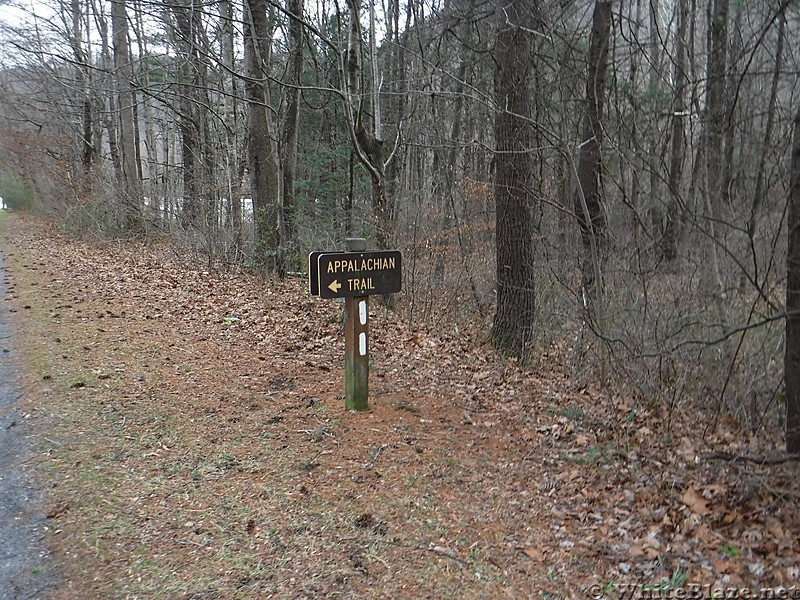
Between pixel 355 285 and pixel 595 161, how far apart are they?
628 cm

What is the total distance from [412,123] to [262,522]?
1287 centimetres

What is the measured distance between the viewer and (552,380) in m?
7.67

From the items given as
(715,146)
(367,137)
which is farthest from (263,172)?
(715,146)

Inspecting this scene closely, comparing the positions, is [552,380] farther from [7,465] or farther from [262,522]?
[7,465]

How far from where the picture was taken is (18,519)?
3609 millimetres

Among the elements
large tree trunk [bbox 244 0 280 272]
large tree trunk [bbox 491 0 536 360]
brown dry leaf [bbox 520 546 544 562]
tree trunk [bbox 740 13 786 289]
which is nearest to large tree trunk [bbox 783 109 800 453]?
tree trunk [bbox 740 13 786 289]

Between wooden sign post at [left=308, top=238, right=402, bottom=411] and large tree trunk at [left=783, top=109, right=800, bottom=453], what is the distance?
302cm

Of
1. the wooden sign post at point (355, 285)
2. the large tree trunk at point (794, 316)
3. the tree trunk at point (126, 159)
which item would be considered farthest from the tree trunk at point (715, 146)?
the tree trunk at point (126, 159)

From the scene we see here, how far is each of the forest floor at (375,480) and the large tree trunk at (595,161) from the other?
61.5 inches

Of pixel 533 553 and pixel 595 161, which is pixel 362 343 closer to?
pixel 533 553

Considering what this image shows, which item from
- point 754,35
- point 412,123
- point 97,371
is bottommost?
point 97,371

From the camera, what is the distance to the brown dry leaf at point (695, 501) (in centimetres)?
391

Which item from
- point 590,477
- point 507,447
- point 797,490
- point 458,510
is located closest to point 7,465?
point 458,510

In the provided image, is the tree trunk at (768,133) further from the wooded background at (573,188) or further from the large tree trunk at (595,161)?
the large tree trunk at (595,161)
